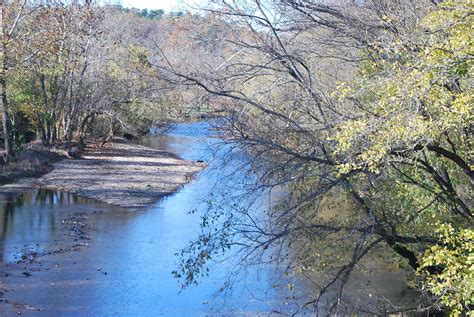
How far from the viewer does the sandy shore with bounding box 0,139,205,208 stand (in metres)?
28.3

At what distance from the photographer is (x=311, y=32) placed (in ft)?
39.7

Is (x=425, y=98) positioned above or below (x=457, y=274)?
above

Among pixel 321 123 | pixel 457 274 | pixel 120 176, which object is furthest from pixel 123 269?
pixel 120 176

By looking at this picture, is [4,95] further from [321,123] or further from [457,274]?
[457,274]

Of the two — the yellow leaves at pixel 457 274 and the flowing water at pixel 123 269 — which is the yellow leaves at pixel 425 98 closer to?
the yellow leaves at pixel 457 274

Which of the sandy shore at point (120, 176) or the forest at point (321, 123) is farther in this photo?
the sandy shore at point (120, 176)

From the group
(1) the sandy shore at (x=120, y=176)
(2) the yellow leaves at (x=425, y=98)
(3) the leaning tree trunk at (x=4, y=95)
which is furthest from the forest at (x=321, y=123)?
(1) the sandy shore at (x=120, y=176)

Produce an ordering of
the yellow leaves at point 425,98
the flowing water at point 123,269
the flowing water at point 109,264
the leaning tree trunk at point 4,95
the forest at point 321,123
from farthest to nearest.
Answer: the leaning tree trunk at point 4,95, the flowing water at point 109,264, the flowing water at point 123,269, the forest at point 321,123, the yellow leaves at point 425,98

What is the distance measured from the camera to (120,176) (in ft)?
108

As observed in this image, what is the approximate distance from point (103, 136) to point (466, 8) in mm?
41332

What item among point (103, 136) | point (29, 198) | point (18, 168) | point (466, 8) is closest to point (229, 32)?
point (466, 8)

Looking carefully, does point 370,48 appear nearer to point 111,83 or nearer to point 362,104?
point 362,104

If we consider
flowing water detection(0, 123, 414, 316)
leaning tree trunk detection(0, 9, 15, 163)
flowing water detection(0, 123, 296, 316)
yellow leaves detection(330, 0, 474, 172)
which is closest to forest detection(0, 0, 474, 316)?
yellow leaves detection(330, 0, 474, 172)

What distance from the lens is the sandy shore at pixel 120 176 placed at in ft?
92.7
